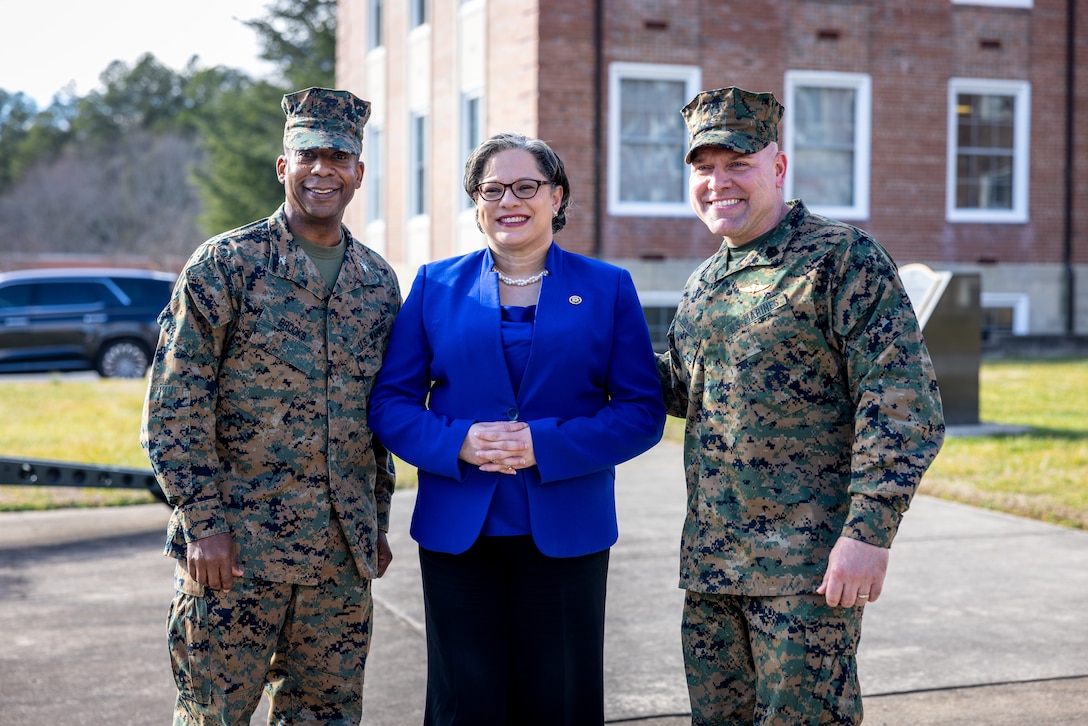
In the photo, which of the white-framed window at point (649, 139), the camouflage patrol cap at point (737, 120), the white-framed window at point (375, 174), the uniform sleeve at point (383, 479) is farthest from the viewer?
the white-framed window at point (375, 174)

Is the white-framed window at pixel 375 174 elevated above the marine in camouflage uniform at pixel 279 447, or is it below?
above

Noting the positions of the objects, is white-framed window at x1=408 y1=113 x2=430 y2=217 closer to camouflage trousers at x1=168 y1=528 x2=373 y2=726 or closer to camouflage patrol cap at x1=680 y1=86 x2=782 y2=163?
camouflage trousers at x1=168 y1=528 x2=373 y2=726

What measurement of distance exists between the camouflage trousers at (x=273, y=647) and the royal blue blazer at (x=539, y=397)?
336 millimetres

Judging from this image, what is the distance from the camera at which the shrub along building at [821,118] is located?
58.5 feet

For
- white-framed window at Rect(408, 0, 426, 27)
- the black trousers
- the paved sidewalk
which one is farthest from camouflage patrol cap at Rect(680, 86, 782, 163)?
white-framed window at Rect(408, 0, 426, 27)

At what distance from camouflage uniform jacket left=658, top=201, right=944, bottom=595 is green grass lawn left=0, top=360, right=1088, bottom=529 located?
5209 millimetres

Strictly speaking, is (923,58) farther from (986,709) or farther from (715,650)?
(715,650)

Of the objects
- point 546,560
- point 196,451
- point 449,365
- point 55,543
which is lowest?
point 55,543

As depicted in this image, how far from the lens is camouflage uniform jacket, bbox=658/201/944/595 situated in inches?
114

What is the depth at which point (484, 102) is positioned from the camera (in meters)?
19.3

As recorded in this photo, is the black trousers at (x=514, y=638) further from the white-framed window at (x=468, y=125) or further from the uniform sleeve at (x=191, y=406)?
the white-framed window at (x=468, y=125)

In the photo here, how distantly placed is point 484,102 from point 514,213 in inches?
652

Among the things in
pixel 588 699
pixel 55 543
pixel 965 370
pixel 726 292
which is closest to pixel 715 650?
pixel 588 699

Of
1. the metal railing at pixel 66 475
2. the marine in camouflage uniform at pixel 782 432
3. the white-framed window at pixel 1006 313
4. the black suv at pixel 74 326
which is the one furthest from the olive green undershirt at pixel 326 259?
the white-framed window at pixel 1006 313
